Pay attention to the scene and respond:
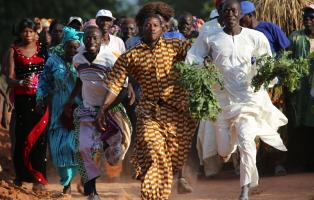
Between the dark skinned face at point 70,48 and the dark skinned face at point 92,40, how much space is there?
91 cm

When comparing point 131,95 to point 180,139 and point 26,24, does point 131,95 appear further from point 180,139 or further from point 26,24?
point 180,139

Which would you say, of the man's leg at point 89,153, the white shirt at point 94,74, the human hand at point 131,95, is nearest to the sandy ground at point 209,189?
the man's leg at point 89,153

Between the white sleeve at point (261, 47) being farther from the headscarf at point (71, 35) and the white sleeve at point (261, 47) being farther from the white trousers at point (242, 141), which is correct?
the headscarf at point (71, 35)

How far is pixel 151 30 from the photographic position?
9.52m

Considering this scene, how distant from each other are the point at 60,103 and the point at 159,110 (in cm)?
249

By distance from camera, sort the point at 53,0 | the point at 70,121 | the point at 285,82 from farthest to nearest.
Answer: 1. the point at 53,0
2. the point at 70,121
3. the point at 285,82

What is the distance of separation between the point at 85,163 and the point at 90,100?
2.18 ft

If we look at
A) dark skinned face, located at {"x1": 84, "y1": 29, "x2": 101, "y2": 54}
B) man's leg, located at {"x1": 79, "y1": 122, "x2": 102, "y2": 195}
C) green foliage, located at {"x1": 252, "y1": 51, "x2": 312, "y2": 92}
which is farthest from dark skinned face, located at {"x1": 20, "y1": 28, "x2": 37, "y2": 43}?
green foliage, located at {"x1": 252, "y1": 51, "x2": 312, "y2": 92}

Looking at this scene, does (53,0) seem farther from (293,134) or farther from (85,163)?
(85,163)

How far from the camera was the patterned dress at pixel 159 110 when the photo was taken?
9406 millimetres

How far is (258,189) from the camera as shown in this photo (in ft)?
39.0

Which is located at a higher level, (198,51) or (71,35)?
(71,35)

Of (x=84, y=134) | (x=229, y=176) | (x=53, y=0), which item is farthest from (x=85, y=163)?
(x=53, y=0)

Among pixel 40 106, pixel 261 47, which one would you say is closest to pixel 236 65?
pixel 261 47
